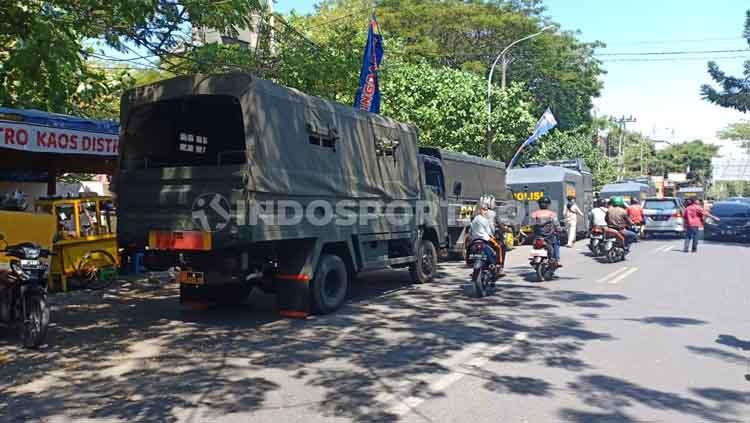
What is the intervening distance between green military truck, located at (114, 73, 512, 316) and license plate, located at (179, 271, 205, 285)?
0.01 m

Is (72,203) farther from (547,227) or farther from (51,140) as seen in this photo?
(547,227)

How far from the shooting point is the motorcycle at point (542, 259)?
37.8ft

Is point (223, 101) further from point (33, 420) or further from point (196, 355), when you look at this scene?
point (33, 420)

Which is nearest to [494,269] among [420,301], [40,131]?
[420,301]

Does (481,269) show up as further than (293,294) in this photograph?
Yes

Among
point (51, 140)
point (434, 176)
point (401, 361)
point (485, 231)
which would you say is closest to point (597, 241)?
point (434, 176)

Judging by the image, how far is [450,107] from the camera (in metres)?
22.9

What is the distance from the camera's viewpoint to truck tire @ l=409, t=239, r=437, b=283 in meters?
11.1

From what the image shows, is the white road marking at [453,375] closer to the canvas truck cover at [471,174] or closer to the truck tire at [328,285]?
the truck tire at [328,285]

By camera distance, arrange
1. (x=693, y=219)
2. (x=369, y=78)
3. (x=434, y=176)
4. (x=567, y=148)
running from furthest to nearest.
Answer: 1. (x=567, y=148)
2. (x=693, y=219)
3. (x=369, y=78)
4. (x=434, y=176)

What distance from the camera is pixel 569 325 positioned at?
25.0 ft

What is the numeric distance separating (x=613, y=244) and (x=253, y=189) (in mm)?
10801

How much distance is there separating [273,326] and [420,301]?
8.72ft

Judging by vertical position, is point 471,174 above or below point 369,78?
below
